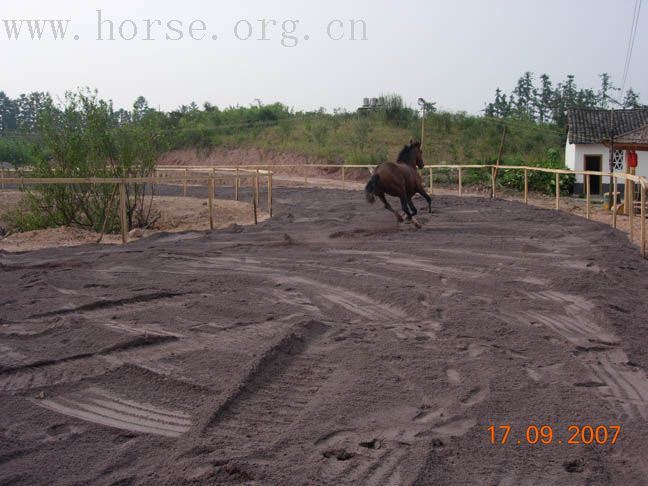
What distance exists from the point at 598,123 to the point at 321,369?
109ft

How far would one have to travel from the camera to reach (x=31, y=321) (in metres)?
6.82

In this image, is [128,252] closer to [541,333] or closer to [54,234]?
[54,234]

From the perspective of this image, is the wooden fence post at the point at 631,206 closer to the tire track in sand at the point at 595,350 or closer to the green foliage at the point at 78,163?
the tire track in sand at the point at 595,350

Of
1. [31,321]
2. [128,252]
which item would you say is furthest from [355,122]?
[31,321]

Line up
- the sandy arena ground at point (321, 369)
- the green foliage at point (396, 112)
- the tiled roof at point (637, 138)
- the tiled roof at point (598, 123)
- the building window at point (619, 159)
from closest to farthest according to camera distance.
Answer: the sandy arena ground at point (321, 369), the tiled roof at point (637, 138), the building window at point (619, 159), the tiled roof at point (598, 123), the green foliage at point (396, 112)

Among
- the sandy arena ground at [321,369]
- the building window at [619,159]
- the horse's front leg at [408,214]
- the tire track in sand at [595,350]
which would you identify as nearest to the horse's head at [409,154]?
the horse's front leg at [408,214]

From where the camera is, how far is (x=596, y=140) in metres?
32.0

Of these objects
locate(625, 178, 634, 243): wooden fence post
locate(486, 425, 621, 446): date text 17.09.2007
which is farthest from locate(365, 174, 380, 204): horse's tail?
locate(486, 425, 621, 446): date text 17.09.2007

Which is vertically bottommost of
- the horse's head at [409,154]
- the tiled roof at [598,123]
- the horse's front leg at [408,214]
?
the horse's front leg at [408,214]

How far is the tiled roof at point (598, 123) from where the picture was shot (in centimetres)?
3303

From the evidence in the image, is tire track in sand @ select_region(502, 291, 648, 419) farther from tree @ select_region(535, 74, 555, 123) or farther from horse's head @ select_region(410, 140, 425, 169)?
tree @ select_region(535, 74, 555, 123)

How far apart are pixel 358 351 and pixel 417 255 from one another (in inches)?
205

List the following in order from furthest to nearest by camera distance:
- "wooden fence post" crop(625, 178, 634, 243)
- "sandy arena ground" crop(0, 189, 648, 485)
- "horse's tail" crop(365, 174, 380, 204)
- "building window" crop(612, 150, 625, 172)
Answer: "building window" crop(612, 150, 625, 172), "horse's tail" crop(365, 174, 380, 204), "wooden fence post" crop(625, 178, 634, 243), "sandy arena ground" crop(0, 189, 648, 485)

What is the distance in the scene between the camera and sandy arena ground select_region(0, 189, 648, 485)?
377 cm
